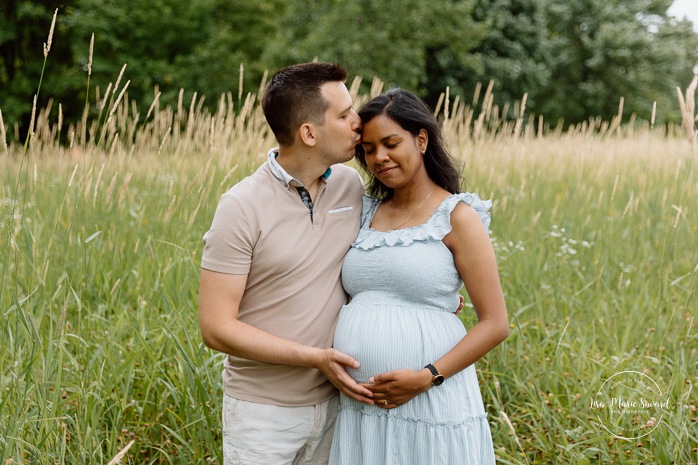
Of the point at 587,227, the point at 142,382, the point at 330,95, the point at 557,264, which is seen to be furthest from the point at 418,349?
the point at 587,227

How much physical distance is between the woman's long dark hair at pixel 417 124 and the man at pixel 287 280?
3.9 inches

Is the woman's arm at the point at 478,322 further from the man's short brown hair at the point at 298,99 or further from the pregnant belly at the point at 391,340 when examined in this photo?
the man's short brown hair at the point at 298,99

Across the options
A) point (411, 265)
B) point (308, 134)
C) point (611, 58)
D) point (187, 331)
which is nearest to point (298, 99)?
point (308, 134)

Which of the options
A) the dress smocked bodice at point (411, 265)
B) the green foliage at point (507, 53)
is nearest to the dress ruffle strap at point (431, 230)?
the dress smocked bodice at point (411, 265)

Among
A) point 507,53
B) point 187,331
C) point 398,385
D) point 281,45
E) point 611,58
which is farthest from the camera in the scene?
point 611,58

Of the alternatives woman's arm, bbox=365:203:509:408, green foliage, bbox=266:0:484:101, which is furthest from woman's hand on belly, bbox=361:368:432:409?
green foliage, bbox=266:0:484:101

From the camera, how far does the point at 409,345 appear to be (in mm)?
2361

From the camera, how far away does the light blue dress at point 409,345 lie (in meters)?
2.36

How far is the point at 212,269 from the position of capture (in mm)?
2312

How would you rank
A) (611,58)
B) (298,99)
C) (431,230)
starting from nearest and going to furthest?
(431,230) → (298,99) → (611,58)

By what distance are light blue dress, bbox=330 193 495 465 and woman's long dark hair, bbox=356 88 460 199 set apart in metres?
0.21

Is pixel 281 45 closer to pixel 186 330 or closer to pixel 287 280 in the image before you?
pixel 186 330

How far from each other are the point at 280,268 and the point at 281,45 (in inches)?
677

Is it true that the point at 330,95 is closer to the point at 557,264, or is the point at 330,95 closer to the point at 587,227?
the point at 557,264
